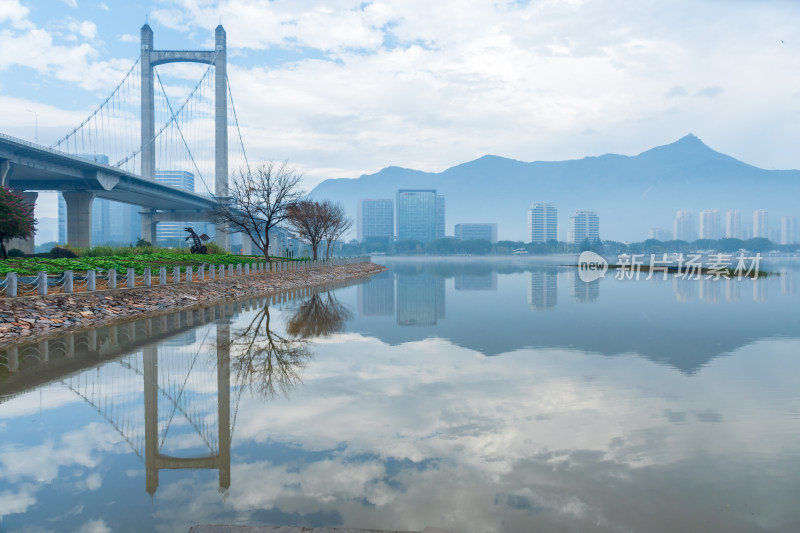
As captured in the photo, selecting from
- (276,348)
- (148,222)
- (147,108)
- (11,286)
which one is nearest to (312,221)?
(148,222)

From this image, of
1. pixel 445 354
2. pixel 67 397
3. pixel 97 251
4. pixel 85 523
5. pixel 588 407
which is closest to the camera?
pixel 85 523

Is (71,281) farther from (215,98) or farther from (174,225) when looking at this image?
(174,225)

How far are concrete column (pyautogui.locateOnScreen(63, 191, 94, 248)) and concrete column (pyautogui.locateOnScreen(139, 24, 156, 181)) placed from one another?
15571mm

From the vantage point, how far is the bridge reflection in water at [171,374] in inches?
256

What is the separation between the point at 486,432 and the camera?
666cm

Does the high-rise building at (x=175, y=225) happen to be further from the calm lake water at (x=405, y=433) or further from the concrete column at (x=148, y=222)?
A: the calm lake water at (x=405, y=433)

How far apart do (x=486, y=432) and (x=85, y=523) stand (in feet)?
13.8

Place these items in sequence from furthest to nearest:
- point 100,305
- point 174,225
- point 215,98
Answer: point 174,225 < point 215,98 < point 100,305

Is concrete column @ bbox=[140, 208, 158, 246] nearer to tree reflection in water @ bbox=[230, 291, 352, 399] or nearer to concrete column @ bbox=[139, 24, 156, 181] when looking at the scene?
concrete column @ bbox=[139, 24, 156, 181]

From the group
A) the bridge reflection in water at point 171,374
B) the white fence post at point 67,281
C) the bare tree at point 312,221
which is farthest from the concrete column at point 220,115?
the bridge reflection in water at point 171,374

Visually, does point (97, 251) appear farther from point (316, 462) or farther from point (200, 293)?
point (316, 462)

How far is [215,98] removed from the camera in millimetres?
63312

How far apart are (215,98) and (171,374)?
197 feet

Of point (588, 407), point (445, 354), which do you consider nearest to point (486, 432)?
point (588, 407)
